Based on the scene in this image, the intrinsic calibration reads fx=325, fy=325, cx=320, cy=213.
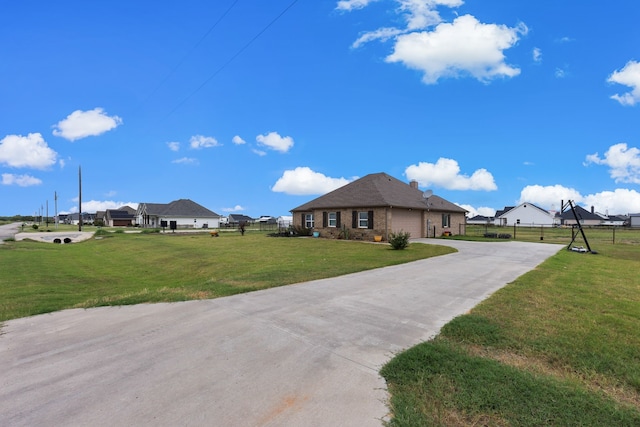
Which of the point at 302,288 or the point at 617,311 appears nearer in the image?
the point at 617,311

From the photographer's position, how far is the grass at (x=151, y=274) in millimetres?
7113

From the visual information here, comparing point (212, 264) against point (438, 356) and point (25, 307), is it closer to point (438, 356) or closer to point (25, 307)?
point (25, 307)

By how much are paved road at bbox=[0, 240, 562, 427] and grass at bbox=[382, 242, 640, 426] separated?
0.35 meters

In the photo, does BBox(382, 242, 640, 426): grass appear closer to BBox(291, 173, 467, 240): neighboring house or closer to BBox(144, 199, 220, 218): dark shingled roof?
BBox(291, 173, 467, 240): neighboring house

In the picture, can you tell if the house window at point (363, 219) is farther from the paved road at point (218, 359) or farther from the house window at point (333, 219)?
the paved road at point (218, 359)

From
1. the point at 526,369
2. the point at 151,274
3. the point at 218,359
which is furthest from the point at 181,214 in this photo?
the point at 526,369

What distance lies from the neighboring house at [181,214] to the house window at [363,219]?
136 feet

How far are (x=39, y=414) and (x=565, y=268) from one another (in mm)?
13446

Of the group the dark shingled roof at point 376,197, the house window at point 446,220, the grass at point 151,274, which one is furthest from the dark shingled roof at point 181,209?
the house window at point 446,220

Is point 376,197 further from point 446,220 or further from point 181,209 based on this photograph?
point 181,209

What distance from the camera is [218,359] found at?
3.79 metres

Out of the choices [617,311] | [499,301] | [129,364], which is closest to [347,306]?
[499,301]

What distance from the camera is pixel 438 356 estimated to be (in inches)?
152

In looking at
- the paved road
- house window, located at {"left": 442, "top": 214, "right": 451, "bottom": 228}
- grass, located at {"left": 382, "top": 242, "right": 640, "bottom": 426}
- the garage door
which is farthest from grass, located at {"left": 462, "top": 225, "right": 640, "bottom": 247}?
the paved road
